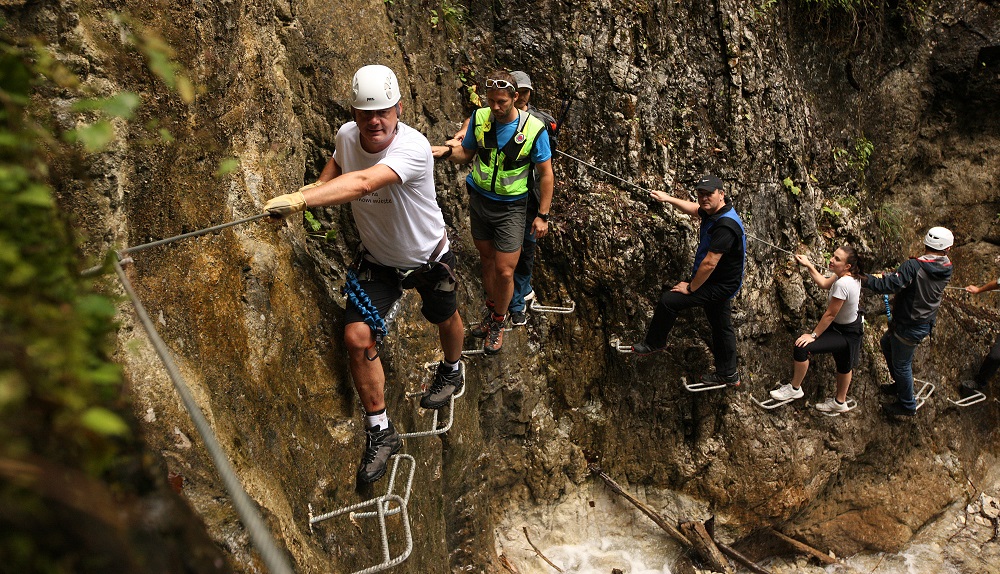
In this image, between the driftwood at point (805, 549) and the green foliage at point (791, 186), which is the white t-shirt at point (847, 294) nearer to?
the green foliage at point (791, 186)

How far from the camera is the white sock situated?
14.0 ft

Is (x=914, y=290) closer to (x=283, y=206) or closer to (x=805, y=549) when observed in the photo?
(x=805, y=549)

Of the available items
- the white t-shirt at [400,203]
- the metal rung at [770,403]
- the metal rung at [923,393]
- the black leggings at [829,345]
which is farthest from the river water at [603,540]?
the white t-shirt at [400,203]

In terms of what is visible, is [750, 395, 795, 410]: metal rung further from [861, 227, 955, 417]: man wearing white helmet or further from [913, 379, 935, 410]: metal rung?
[913, 379, 935, 410]: metal rung

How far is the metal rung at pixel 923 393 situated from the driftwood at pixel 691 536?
322 cm

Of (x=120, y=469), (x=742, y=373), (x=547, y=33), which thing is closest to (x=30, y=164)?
(x=120, y=469)

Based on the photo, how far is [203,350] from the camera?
11.6ft

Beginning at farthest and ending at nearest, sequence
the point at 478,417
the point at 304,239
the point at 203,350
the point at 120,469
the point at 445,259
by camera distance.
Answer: the point at 478,417 < the point at 304,239 < the point at 445,259 < the point at 203,350 < the point at 120,469

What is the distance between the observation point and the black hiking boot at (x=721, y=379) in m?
7.52

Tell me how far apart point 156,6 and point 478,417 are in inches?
218

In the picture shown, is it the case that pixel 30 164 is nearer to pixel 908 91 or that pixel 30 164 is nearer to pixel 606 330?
pixel 606 330

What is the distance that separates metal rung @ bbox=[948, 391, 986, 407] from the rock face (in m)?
0.26

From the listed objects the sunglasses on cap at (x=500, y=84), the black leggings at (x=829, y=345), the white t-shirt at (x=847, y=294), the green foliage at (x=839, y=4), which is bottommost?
the black leggings at (x=829, y=345)

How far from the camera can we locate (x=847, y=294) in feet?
22.4
